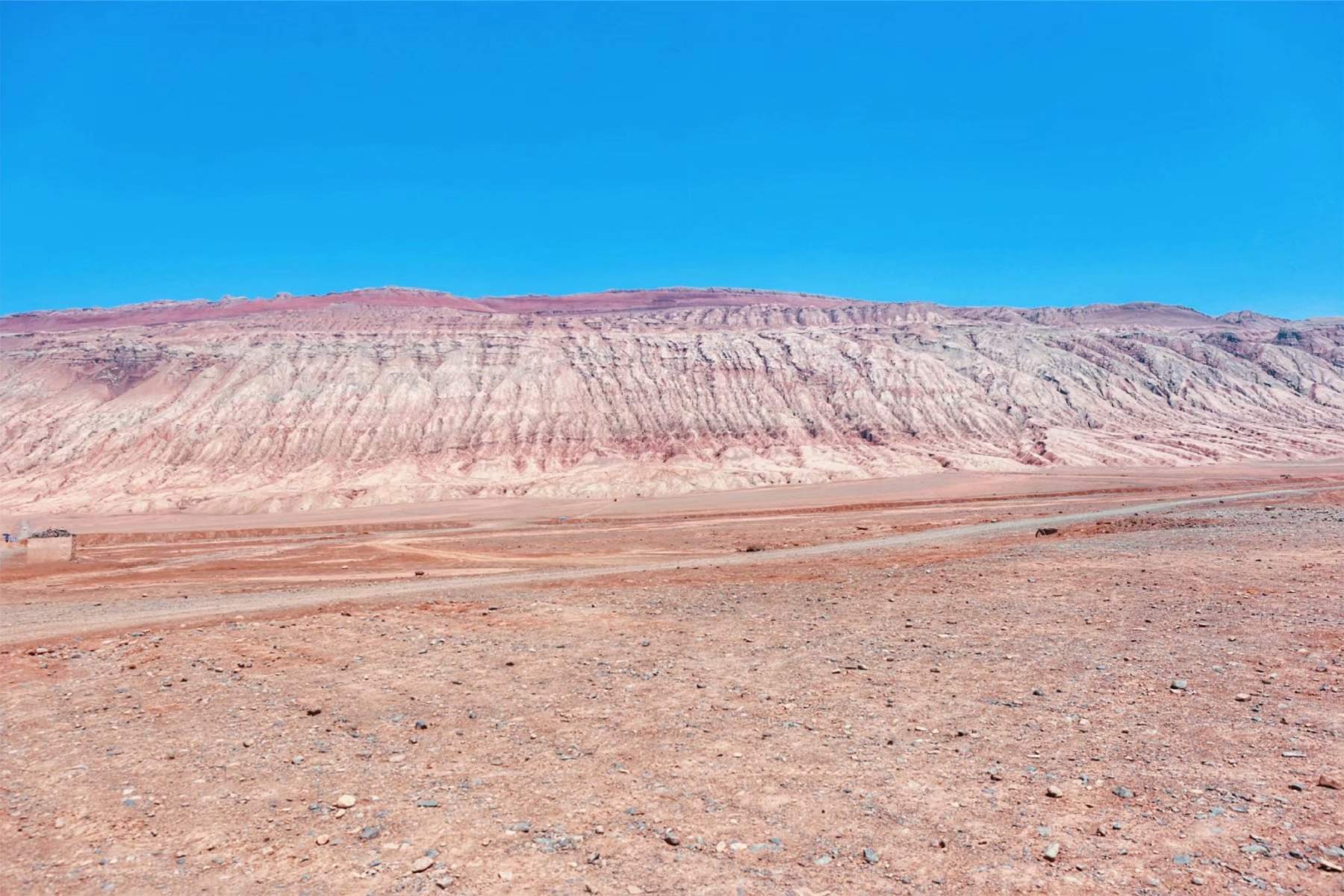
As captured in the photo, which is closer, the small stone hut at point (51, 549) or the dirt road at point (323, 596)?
the dirt road at point (323, 596)

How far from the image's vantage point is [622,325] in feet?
381

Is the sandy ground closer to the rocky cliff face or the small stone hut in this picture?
the small stone hut

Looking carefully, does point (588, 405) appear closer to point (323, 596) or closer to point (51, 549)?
point (51, 549)

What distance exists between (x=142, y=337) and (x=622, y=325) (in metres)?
59.0

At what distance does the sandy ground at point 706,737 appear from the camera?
20.0 ft

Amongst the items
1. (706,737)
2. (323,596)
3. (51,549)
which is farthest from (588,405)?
(706,737)

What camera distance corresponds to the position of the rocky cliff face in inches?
2889

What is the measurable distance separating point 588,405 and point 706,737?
8054 centimetres

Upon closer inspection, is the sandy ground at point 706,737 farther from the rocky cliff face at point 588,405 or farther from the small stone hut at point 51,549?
the rocky cliff face at point 588,405

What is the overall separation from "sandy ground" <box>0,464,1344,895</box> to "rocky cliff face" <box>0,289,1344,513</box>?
51.1 metres

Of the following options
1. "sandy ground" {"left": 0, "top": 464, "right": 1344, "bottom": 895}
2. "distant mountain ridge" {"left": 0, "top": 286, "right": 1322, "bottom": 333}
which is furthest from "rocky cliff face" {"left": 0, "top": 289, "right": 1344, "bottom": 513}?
"sandy ground" {"left": 0, "top": 464, "right": 1344, "bottom": 895}

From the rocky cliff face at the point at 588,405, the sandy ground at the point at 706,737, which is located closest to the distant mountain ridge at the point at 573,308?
the rocky cliff face at the point at 588,405

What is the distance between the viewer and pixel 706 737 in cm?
862

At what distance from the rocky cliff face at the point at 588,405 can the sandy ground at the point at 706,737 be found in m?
51.1
